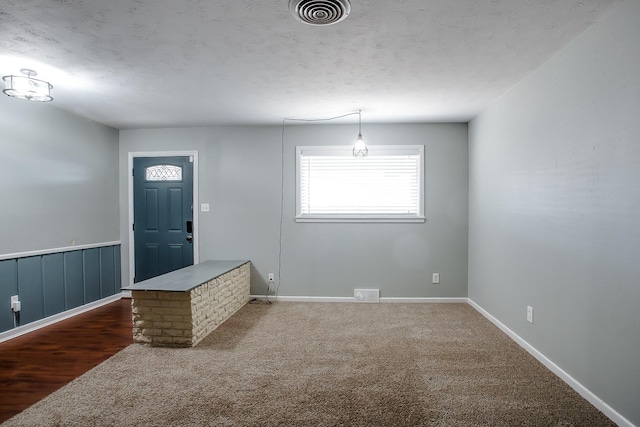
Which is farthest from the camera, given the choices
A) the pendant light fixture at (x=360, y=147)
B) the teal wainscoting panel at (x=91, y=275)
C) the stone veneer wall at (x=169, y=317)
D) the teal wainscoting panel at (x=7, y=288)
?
the teal wainscoting panel at (x=91, y=275)

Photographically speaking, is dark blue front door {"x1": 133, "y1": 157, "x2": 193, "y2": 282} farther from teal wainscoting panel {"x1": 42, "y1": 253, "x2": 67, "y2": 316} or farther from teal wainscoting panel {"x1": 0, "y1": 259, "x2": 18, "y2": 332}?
teal wainscoting panel {"x1": 0, "y1": 259, "x2": 18, "y2": 332}

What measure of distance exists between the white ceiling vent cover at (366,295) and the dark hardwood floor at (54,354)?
2666 millimetres

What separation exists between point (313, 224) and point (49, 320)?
3.19 meters

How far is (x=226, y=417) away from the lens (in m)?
2.02

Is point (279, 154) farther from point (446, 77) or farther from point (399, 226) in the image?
point (446, 77)

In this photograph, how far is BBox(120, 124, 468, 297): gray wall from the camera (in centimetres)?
450

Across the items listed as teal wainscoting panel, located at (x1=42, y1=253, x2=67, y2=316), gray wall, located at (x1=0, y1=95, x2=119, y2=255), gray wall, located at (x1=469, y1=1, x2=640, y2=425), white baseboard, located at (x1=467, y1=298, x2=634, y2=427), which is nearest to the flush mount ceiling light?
gray wall, located at (x1=0, y1=95, x2=119, y2=255)

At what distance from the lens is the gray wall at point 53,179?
11.0 feet

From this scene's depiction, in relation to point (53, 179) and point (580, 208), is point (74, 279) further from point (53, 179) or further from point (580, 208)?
point (580, 208)

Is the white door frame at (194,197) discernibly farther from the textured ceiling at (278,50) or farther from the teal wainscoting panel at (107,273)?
the textured ceiling at (278,50)

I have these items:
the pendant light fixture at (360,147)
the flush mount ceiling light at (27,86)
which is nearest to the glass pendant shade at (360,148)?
the pendant light fixture at (360,147)

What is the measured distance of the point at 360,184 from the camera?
4.60m

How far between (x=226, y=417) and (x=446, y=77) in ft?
10.1

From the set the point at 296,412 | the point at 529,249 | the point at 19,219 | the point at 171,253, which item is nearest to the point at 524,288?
the point at 529,249
